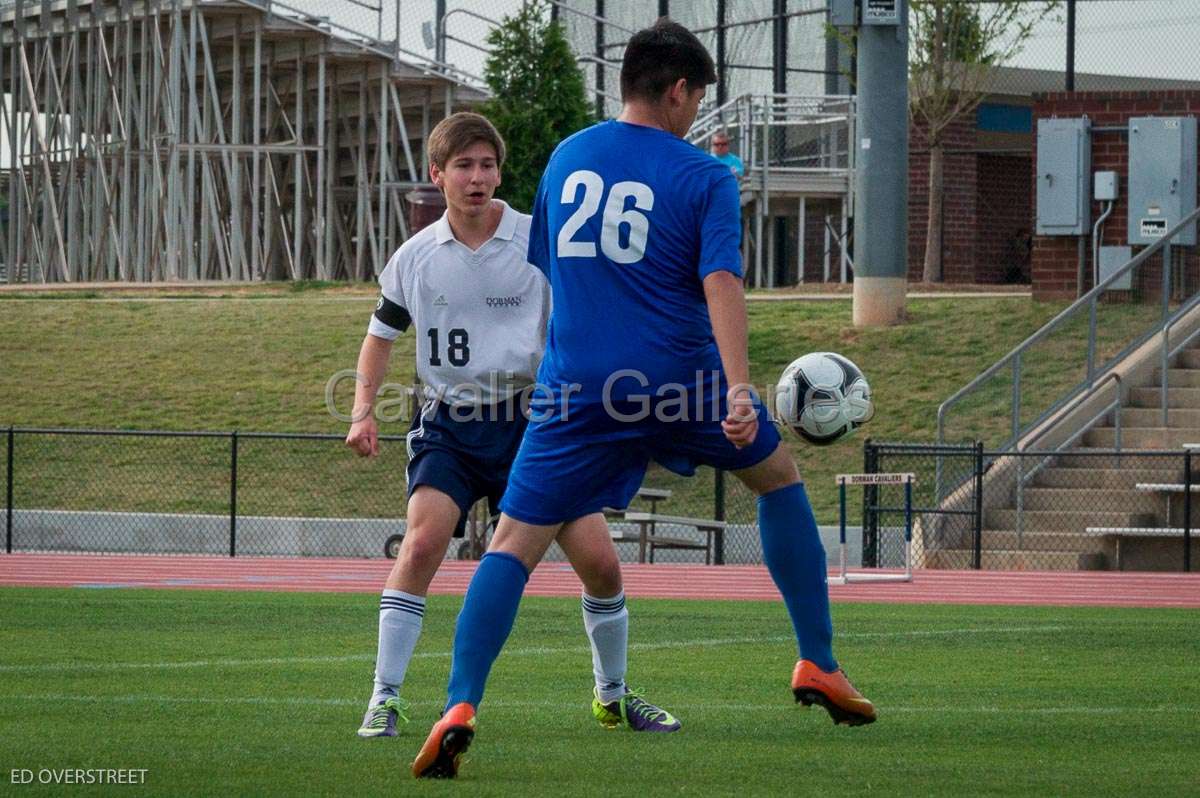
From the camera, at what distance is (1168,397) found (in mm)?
19625

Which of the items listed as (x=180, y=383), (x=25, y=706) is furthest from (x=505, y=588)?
(x=180, y=383)

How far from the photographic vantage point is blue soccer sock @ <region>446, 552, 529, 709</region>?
5383mm

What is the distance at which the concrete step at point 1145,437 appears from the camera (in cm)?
1909

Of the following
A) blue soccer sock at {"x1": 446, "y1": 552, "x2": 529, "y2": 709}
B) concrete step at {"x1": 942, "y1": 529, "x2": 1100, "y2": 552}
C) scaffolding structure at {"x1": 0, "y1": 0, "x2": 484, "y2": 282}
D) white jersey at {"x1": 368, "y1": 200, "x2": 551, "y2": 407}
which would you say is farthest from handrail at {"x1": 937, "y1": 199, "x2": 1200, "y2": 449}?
scaffolding structure at {"x1": 0, "y1": 0, "x2": 484, "y2": 282}

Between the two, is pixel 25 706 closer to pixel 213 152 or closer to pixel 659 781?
pixel 659 781

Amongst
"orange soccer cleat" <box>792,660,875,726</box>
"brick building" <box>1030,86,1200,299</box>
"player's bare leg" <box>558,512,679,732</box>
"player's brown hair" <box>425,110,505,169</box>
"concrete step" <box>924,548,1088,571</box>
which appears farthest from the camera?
"brick building" <box>1030,86,1200,299</box>

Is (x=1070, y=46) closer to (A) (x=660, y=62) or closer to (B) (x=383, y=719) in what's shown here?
(A) (x=660, y=62)

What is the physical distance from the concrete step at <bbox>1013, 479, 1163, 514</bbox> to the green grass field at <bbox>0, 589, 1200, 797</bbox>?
22.0 ft

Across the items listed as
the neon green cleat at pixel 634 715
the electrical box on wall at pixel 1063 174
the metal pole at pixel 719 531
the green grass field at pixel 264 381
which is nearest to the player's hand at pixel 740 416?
the neon green cleat at pixel 634 715

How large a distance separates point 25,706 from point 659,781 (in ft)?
8.80

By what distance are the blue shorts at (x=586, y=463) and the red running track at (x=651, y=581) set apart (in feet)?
25.5

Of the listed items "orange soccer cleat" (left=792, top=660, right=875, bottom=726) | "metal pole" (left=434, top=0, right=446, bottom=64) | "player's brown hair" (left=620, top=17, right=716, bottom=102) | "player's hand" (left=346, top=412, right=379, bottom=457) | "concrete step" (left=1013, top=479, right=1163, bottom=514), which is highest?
"metal pole" (left=434, top=0, right=446, bottom=64)

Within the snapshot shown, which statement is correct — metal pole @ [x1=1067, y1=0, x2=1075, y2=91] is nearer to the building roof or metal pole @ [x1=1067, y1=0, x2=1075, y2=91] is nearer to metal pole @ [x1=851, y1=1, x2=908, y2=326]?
the building roof

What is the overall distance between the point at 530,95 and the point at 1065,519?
12077 mm
